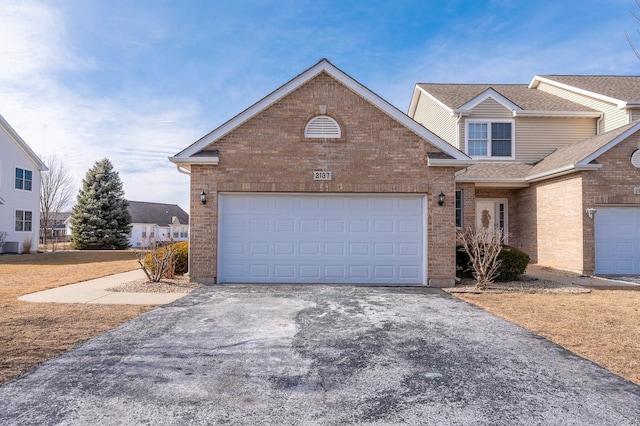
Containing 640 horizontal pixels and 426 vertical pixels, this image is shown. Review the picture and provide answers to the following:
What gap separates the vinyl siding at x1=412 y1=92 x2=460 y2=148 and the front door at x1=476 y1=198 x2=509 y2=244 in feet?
9.10

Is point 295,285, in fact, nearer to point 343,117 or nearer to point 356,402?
point 343,117

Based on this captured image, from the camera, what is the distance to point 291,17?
11.8m

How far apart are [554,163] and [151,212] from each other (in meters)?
46.9

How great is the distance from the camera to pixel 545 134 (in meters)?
16.9

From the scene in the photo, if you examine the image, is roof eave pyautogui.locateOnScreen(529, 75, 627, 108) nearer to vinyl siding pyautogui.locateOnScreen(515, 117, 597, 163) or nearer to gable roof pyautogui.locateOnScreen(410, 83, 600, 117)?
gable roof pyautogui.locateOnScreen(410, 83, 600, 117)

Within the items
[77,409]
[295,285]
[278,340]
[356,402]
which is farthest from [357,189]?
[77,409]

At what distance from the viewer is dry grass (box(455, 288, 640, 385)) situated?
5.03m

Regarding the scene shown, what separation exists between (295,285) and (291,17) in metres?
8.26

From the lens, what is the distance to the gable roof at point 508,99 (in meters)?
16.6

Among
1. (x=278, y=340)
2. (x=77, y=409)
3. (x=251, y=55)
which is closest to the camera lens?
(x=77, y=409)

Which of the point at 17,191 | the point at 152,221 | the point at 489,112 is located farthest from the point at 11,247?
the point at 489,112

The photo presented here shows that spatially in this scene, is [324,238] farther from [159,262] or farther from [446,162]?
[159,262]

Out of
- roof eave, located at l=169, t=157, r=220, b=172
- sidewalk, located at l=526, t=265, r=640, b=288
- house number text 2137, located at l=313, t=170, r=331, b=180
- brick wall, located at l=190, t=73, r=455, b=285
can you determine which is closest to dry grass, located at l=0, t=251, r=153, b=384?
roof eave, located at l=169, t=157, r=220, b=172

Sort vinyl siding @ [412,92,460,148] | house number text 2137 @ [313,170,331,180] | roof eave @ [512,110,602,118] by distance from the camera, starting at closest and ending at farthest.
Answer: house number text 2137 @ [313,170,331,180]
roof eave @ [512,110,602,118]
vinyl siding @ [412,92,460,148]
